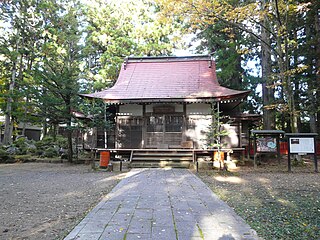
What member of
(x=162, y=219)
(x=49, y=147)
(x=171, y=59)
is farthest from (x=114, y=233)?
(x=49, y=147)

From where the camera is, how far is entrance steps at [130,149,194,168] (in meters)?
9.77

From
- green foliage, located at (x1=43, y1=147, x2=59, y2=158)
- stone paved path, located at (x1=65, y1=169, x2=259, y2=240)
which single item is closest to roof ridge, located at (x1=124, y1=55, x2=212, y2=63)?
green foliage, located at (x1=43, y1=147, x2=59, y2=158)

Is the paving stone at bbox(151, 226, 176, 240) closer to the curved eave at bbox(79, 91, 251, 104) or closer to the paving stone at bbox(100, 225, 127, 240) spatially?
the paving stone at bbox(100, 225, 127, 240)

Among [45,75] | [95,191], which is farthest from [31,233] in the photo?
[45,75]

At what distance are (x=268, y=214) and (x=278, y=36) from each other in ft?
32.4

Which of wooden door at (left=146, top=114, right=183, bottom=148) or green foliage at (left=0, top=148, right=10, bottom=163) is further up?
wooden door at (left=146, top=114, right=183, bottom=148)

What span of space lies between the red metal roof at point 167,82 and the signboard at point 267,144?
2286 millimetres

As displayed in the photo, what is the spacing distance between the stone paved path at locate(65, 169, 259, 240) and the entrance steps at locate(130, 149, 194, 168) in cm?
476

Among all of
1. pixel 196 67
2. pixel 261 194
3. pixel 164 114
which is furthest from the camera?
pixel 196 67

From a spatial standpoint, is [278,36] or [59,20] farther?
[59,20]

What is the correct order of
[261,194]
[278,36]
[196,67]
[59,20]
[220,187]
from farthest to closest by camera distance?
[59,20] < [196,67] < [278,36] < [220,187] < [261,194]

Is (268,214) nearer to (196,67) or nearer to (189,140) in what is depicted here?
(189,140)

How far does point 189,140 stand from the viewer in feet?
37.0

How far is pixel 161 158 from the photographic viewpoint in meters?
10.2
